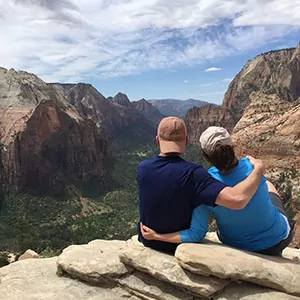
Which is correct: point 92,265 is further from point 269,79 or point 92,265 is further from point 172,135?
point 269,79

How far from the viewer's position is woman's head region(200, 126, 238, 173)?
6512mm

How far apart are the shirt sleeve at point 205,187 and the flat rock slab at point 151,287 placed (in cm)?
184

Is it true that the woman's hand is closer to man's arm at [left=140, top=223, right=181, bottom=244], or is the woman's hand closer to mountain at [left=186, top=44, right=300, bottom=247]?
man's arm at [left=140, top=223, right=181, bottom=244]

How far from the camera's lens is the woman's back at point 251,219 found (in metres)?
6.71

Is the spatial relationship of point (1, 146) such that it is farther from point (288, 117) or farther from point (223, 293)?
point (223, 293)

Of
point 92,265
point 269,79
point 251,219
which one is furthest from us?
point 269,79

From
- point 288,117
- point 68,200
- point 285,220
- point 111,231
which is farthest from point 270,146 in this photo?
point 68,200

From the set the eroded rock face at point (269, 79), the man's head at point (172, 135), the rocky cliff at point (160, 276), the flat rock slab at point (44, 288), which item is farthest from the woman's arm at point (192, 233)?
the eroded rock face at point (269, 79)

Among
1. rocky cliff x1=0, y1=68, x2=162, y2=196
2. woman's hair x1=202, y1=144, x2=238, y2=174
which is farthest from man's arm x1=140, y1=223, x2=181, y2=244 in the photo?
rocky cliff x1=0, y1=68, x2=162, y2=196

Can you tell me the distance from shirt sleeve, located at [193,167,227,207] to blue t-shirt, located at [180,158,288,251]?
347mm

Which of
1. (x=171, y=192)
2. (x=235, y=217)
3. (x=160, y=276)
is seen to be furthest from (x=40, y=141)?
(x=235, y=217)

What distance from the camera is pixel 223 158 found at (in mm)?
6652

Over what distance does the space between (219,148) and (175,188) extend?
1.11 metres

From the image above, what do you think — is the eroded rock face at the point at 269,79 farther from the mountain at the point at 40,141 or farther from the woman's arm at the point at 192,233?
the woman's arm at the point at 192,233
